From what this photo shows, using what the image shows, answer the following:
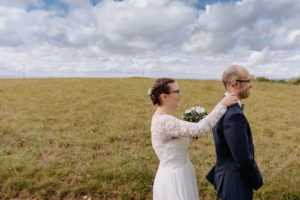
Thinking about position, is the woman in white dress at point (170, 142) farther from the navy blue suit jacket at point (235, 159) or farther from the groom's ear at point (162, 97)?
the navy blue suit jacket at point (235, 159)

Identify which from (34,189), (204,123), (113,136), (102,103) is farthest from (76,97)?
(204,123)

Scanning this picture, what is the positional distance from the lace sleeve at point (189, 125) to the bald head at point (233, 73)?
13.1 inches

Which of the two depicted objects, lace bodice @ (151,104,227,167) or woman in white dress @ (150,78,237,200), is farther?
woman in white dress @ (150,78,237,200)

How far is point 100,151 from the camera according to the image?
7.73 meters

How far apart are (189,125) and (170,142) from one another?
0.44 metres

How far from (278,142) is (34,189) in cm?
800

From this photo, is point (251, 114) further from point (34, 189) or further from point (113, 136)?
point (34, 189)

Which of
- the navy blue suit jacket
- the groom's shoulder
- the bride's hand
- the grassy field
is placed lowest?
the grassy field

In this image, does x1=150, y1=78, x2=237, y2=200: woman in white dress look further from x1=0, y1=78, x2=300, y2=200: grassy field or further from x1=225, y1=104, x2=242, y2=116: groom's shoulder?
x1=0, y1=78, x2=300, y2=200: grassy field

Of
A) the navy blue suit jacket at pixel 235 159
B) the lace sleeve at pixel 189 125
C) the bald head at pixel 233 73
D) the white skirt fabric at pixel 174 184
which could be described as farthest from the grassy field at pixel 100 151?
the bald head at pixel 233 73

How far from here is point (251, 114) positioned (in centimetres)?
1357

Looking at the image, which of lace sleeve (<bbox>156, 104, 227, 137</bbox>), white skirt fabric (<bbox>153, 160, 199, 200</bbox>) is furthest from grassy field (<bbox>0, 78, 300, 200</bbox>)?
lace sleeve (<bbox>156, 104, 227, 137</bbox>)

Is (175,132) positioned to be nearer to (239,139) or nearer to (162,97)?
(162,97)

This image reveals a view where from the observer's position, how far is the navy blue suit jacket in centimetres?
272
